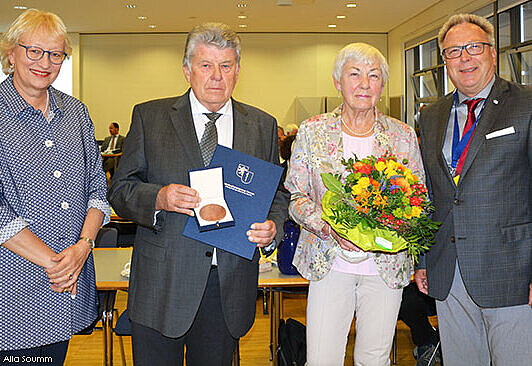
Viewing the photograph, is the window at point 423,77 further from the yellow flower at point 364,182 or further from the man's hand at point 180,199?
the man's hand at point 180,199

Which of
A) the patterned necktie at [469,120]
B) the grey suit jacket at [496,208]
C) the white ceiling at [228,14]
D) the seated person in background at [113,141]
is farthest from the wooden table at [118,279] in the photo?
the seated person in background at [113,141]

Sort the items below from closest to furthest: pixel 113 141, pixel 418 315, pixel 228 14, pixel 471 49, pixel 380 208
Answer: pixel 380 208, pixel 471 49, pixel 418 315, pixel 228 14, pixel 113 141

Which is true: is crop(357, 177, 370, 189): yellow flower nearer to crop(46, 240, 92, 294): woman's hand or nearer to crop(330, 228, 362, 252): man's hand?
crop(330, 228, 362, 252): man's hand

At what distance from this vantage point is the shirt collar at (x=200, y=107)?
7.72ft

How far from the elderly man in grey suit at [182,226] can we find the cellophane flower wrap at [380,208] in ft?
1.00

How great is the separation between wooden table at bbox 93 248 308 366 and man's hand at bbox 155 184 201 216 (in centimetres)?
144

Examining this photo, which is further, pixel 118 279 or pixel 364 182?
pixel 118 279

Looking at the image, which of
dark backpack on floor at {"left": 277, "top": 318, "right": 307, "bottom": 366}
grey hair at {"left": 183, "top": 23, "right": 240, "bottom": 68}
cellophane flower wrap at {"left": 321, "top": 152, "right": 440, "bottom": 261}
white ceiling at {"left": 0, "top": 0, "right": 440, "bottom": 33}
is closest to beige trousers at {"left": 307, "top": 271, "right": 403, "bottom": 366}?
cellophane flower wrap at {"left": 321, "top": 152, "right": 440, "bottom": 261}

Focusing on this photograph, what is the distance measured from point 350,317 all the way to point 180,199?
105 cm

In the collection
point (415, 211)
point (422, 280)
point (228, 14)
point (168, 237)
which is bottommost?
point (422, 280)

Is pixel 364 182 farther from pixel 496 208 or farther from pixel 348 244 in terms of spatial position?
pixel 496 208

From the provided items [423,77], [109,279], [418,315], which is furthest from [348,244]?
[423,77]

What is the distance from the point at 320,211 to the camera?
2547 millimetres

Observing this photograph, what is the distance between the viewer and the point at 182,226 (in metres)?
2.25
